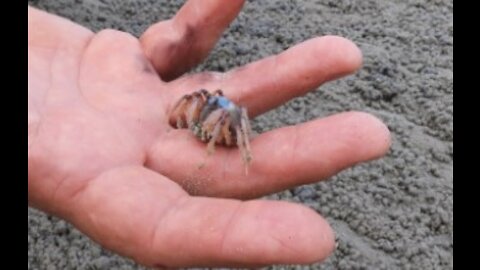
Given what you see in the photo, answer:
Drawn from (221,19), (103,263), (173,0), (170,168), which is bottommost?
(103,263)

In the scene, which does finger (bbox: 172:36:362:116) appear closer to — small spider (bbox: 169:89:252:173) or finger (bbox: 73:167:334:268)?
small spider (bbox: 169:89:252:173)

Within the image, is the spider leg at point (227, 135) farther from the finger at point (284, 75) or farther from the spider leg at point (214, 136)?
the finger at point (284, 75)

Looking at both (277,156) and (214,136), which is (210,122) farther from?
(277,156)

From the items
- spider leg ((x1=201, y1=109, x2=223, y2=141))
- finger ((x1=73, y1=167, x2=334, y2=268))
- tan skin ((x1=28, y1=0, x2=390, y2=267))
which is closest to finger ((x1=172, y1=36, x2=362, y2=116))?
tan skin ((x1=28, y1=0, x2=390, y2=267))

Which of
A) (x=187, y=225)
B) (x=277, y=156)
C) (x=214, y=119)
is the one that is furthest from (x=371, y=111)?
(x=187, y=225)
